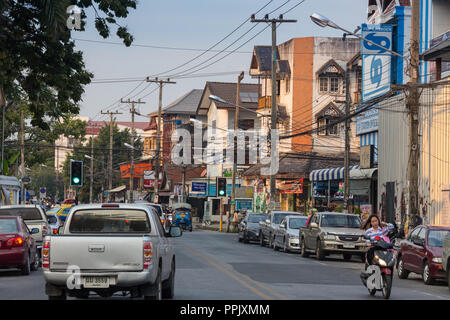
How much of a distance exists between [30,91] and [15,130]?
159 feet

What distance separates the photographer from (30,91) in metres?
23.7

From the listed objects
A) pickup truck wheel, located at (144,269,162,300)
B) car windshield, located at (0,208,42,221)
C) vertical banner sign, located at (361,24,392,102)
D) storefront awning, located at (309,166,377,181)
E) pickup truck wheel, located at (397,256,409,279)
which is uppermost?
vertical banner sign, located at (361,24,392,102)

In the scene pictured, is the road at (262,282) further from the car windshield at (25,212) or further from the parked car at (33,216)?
the car windshield at (25,212)

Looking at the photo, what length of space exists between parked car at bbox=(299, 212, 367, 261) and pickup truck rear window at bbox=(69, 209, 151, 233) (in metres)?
15.2

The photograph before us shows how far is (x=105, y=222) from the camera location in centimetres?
1338

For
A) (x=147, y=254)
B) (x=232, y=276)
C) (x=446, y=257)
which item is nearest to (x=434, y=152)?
(x=446, y=257)

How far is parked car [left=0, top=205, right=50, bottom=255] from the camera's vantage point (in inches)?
976

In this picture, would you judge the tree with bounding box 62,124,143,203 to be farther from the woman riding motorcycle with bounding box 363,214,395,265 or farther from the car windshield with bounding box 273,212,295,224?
the woman riding motorcycle with bounding box 363,214,395,265

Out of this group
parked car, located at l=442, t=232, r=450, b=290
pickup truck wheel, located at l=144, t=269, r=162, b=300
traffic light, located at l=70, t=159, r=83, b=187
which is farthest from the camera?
traffic light, located at l=70, t=159, r=83, b=187

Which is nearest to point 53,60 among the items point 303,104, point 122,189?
point 303,104

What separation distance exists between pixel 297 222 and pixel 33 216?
42.2 ft

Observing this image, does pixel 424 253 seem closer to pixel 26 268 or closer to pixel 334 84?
pixel 26 268

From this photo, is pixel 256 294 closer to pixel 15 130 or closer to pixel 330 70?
pixel 330 70

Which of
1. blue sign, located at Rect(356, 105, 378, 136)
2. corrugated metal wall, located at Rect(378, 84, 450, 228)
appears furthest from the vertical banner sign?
corrugated metal wall, located at Rect(378, 84, 450, 228)
